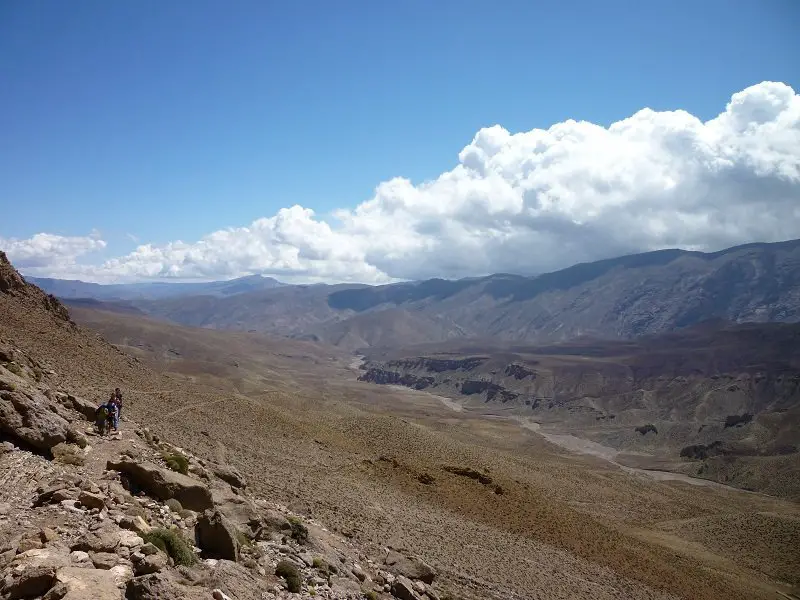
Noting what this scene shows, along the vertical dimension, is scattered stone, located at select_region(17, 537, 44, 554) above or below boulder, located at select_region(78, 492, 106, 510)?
above

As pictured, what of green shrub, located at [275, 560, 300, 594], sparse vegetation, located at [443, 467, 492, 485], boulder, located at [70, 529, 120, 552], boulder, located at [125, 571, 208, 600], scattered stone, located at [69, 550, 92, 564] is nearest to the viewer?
boulder, located at [125, 571, 208, 600]

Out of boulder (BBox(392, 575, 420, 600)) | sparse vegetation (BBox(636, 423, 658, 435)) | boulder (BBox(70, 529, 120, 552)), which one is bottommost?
sparse vegetation (BBox(636, 423, 658, 435))

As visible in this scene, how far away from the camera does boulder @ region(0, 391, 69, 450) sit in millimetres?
13773

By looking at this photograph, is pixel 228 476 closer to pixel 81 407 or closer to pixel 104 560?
pixel 81 407

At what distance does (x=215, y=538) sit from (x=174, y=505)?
5.81 feet

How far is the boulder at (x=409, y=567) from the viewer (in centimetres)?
1992

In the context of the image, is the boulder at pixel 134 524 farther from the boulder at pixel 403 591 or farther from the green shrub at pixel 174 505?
the boulder at pixel 403 591

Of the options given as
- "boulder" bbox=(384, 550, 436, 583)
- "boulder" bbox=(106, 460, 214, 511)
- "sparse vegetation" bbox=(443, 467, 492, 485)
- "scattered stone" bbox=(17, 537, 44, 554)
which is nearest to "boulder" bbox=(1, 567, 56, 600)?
"scattered stone" bbox=(17, 537, 44, 554)

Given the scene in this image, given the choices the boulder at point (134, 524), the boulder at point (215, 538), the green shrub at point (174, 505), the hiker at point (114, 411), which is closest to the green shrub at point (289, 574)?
the boulder at point (215, 538)

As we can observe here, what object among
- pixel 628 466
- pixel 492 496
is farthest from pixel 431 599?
pixel 628 466

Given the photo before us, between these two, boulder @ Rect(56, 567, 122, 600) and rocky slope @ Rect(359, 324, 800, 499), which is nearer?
boulder @ Rect(56, 567, 122, 600)

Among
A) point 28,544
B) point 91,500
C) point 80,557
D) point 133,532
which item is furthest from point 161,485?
point 80,557

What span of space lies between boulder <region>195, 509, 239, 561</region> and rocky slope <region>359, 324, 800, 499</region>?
294 feet

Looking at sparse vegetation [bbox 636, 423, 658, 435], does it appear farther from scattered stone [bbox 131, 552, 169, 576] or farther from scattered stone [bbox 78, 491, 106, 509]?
scattered stone [bbox 131, 552, 169, 576]
